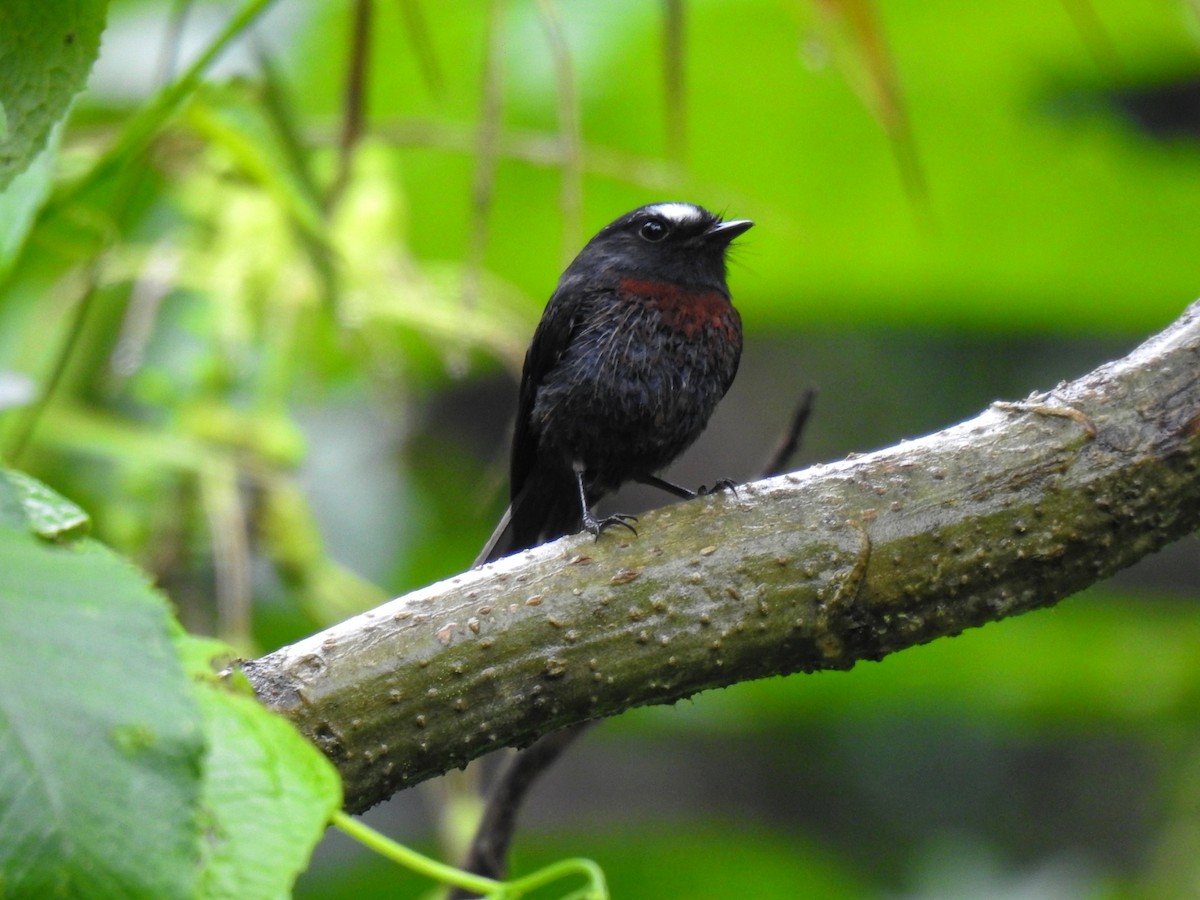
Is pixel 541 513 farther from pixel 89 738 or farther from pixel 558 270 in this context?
pixel 89 738

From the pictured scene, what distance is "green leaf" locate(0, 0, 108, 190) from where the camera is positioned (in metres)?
1.08

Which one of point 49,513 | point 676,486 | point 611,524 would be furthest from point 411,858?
point 676,486

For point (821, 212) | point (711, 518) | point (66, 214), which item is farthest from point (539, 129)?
point (711, 518)

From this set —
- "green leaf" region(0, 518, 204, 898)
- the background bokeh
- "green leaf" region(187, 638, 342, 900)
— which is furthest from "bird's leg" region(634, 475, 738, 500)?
"green leaf" region(0, 518, 204, 898)

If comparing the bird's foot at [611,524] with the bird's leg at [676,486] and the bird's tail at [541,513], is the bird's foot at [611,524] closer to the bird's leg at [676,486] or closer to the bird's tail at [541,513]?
the bird's leg at [676,486]

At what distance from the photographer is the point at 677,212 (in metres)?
3.45

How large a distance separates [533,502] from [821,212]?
2.14 meters

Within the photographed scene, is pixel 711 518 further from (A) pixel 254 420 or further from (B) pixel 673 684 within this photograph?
(A) pixel 254 420

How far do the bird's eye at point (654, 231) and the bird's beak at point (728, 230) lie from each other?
0.36ft

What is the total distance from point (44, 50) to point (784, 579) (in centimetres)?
114

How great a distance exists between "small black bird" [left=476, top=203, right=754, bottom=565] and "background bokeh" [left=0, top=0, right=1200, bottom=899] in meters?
0.18

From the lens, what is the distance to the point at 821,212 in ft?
16.3

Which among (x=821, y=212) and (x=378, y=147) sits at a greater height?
(x=378, y=147)

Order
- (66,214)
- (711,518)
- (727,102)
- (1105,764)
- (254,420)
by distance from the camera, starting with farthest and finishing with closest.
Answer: (1105,764) → (727,102) → (254,420) → (66,214) → (711,518)
